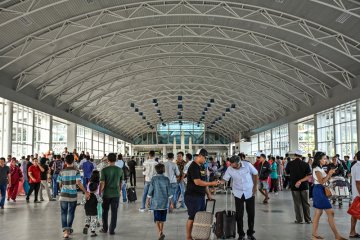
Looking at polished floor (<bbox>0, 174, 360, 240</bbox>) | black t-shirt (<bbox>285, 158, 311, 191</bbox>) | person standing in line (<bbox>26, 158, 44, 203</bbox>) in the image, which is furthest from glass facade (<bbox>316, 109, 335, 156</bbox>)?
person standing in line (<bbox>26, 158, 44, 203</bbox>)

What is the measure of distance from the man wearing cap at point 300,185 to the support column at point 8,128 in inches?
770

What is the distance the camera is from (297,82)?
106 feet

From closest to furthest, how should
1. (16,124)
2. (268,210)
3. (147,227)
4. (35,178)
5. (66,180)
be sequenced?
(66,180) → (147,227) → (268,210) → (35,178) → (16,124)

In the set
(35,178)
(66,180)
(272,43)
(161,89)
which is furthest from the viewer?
(161,89)

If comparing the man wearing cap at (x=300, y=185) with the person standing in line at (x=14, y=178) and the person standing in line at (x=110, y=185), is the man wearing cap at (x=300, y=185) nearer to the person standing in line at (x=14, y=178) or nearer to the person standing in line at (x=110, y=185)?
the person standing in line at (x=110, y=185)

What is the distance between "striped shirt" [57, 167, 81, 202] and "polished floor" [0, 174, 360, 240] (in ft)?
2.81

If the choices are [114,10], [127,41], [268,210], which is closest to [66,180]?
[268,210]

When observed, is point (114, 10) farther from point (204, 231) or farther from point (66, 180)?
point (204, 231)

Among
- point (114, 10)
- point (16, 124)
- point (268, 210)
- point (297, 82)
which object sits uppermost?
point (114, 10)

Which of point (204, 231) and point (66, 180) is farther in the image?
point (66, 180)

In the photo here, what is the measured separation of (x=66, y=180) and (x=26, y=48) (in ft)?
52.2

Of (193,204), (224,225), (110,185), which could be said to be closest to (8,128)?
(110,185)

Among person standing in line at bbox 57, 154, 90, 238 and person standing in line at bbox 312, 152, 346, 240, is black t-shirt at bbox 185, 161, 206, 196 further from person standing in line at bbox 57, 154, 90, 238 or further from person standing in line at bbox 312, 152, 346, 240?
person standing in line at bbox 57, 154, 90, 238

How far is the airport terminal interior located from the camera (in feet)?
39.7
